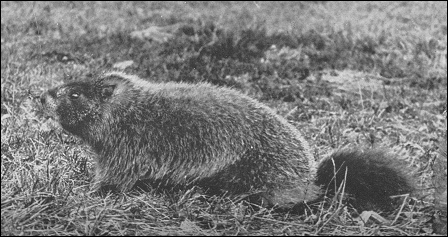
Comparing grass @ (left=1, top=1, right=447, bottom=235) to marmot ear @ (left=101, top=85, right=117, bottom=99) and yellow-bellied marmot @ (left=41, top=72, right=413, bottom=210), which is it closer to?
yellow-bellied marmot @ (left=41, top=72, right=413, bottom=210)

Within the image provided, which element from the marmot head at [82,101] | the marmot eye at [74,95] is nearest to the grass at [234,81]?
the marmot head at [82,101]

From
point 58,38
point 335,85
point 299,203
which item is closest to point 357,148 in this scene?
point 299,203

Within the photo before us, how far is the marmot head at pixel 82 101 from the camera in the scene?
492cm

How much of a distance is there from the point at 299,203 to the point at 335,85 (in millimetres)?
3596

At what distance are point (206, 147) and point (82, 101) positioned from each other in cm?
120

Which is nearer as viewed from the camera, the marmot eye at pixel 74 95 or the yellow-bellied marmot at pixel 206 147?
the yellow-bellied marmot at pixel 206 147

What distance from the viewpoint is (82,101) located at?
16.3ft

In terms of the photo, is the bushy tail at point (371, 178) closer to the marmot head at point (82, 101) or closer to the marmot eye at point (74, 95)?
the marmot head at point (82, 101)

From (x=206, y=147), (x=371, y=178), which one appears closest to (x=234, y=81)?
(x=206, y=147)

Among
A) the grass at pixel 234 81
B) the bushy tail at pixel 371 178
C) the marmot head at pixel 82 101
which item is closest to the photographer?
the grass at pixel 234 81

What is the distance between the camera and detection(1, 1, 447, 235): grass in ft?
12.8

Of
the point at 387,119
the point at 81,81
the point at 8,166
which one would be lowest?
the point at 387,119

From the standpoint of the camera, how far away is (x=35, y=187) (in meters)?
4.03

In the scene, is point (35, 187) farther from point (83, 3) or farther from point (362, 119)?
point (83, 3)
